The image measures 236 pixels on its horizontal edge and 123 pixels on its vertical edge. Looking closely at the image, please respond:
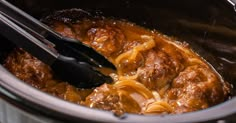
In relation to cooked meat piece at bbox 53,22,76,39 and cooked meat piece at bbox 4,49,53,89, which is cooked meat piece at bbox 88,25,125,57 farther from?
cooked meat piece at bbox 4,49,53,89

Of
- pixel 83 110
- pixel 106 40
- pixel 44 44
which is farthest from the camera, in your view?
pixel 106 40

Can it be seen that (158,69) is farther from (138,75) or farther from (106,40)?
(106,40)

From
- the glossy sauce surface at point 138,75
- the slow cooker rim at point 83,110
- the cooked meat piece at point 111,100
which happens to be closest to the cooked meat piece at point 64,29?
the glossy sauce surface at point 138,75

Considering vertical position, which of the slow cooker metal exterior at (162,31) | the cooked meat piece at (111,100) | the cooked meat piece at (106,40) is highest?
the slow cooker metal exterior at (162,31)

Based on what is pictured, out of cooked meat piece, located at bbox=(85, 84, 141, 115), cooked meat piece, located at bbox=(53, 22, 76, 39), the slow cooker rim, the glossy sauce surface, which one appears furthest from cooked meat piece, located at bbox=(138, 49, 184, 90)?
the slow cooker rim

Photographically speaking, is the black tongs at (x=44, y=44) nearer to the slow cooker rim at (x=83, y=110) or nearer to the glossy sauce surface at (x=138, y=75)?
the glossy sauce surface at (x=138, y=75)

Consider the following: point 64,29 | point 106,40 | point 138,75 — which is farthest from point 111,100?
point 64,29
